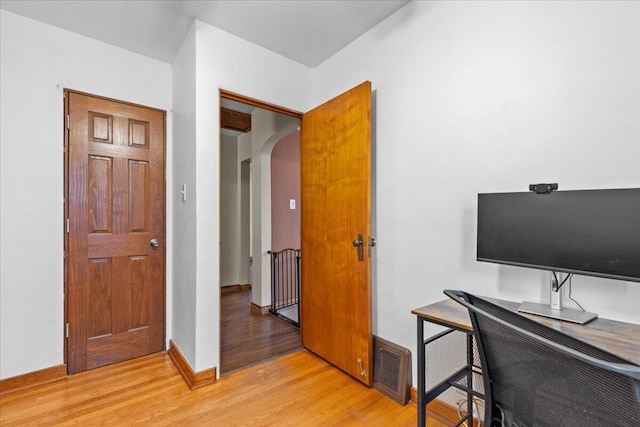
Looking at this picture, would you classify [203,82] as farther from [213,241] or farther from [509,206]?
[509,206]

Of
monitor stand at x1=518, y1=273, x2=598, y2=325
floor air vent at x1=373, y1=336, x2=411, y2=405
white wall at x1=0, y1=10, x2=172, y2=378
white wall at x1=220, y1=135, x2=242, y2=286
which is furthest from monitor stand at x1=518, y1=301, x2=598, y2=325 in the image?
white wall at x1=220, y1=135, x2=242, y2=286

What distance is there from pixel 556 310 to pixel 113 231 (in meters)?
3.03

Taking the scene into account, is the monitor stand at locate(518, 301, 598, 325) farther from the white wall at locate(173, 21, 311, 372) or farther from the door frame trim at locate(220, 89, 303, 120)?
the door frame trim at locate(220, 89, 303, 120)

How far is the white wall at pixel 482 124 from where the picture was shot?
1259 millimetres

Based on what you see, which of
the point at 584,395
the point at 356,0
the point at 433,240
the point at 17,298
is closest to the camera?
the point at 584,395

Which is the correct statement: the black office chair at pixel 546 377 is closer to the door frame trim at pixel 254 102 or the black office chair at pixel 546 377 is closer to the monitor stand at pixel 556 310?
the monitor stand at pixel 556 310

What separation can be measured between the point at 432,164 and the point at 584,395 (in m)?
1.43

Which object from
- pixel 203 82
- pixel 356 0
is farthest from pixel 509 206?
pixel 203 82

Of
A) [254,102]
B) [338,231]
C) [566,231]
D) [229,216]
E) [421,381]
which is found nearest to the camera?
[566,231]

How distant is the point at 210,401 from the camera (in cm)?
200

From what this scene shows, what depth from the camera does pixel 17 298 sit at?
2.16 m

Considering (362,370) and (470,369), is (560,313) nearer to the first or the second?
(470,369)

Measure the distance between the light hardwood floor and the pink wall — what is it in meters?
2.01

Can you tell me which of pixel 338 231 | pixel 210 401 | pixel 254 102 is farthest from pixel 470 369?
pixel 254 102
